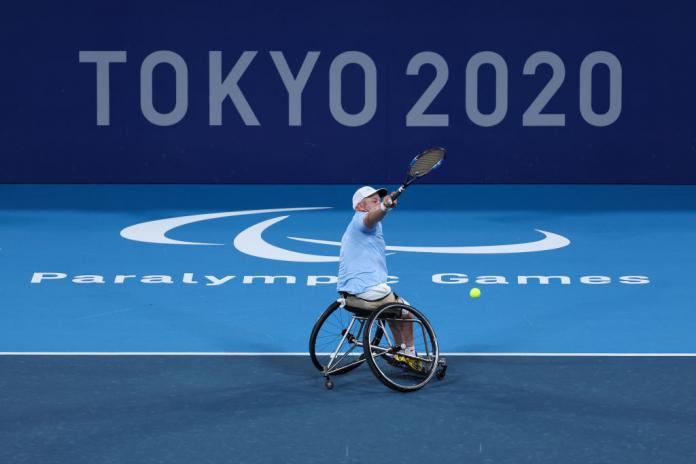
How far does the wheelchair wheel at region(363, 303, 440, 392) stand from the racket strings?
879mm

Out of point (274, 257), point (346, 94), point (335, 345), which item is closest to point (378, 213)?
point (335, 345)

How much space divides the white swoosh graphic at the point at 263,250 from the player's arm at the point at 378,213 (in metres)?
4.79

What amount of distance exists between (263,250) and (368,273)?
5497mm

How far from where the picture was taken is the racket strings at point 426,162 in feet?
27.2

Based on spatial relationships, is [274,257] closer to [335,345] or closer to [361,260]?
[335,345]

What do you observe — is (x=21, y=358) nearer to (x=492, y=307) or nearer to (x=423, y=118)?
(x=492, y=307)

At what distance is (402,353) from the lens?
8.19 metres

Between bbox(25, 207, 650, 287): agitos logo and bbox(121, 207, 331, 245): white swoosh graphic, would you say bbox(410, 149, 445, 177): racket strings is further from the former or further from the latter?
bbox(121, 207, 331, 245): white swoosh graphic

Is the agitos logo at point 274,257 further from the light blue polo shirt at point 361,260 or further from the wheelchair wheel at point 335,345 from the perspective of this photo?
the light blue polo shirt at point 361,260

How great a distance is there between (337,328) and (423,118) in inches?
371

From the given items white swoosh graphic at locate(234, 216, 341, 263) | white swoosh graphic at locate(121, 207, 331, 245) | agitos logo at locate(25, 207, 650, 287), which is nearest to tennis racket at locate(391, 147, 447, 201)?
agitos logo at locate(25, 207, 650, 287)

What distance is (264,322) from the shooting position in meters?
10.2

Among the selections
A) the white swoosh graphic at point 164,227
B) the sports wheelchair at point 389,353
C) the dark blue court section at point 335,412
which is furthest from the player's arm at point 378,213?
the white swoosh graphic at point 164,227

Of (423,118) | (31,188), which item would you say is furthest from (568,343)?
(31,188)
